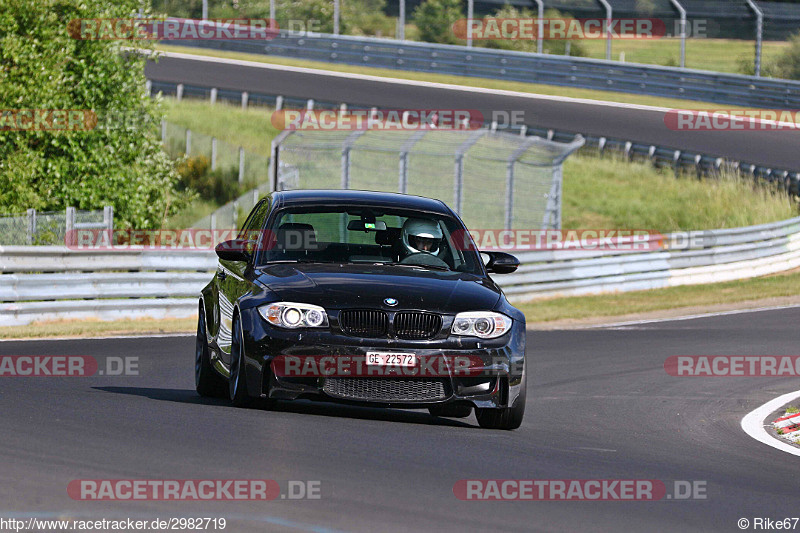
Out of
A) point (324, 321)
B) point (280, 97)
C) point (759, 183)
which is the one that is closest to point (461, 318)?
point (324, 321)

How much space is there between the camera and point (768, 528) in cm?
641

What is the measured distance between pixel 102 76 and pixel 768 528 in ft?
64.2

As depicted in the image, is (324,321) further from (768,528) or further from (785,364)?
(785,364)

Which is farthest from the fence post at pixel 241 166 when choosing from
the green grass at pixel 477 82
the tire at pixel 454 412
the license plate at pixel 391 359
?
the license plate at pixel 391 359

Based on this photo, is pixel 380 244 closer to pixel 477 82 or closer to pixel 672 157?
pixel 672 157

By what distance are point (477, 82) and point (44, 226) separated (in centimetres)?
2750

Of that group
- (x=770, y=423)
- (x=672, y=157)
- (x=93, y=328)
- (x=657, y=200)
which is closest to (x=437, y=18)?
(x=672, y=157)

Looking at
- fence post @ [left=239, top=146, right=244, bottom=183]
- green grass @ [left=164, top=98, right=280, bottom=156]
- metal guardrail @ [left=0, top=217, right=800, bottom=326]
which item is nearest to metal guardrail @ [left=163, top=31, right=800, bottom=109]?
green grass @ [left=164, top=98, right=280, bottom=156]

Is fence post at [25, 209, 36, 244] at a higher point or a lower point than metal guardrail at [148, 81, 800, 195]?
higher

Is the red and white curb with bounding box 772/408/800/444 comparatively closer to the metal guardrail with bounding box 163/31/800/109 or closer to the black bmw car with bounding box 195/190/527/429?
the black bmw car with bounding box 195/190/527/429

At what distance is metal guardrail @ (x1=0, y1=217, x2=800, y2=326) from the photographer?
55.9 ft

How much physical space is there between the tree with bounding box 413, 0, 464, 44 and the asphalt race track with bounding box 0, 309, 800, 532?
107ft

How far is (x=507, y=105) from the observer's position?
133ft

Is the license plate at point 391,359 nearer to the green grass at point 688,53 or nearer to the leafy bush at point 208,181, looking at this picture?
the leafy bush at point 208,181
